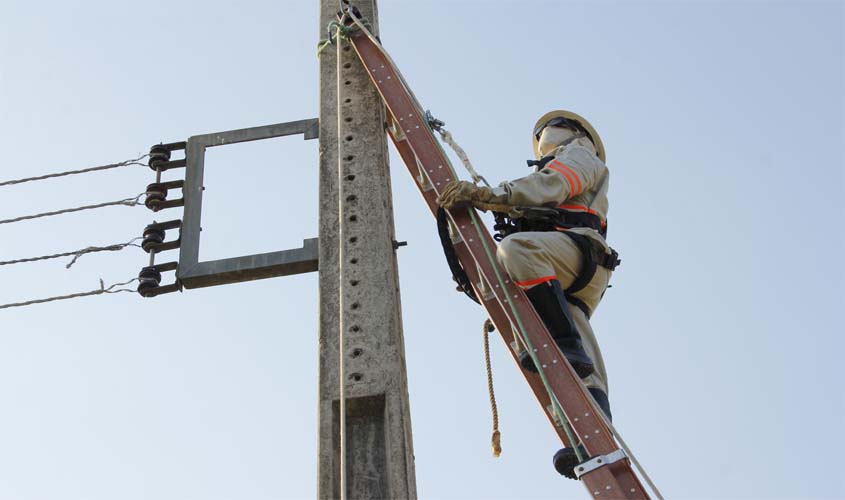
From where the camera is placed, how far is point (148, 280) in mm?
5703

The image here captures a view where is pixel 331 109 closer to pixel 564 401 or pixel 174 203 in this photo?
pixel 174 203

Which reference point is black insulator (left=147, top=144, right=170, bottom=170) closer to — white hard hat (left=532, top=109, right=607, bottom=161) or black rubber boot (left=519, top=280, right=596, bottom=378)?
white hard hat (left=532, top=109, right=607, bottom=161)

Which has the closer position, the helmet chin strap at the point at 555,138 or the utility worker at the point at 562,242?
the utility worker at the point at 562,242

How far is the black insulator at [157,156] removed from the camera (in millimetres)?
6209

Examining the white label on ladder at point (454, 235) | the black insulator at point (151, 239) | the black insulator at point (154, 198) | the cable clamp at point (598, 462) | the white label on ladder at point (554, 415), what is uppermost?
the black insulator at point (154, 198)

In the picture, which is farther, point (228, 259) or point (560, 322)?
point (228, 259)

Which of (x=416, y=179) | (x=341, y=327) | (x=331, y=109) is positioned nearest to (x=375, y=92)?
(x=331, y=109)

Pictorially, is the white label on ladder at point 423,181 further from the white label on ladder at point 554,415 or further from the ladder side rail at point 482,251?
the white label on ladder at point 554,415

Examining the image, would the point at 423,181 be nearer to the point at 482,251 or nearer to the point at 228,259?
the point at 482,251

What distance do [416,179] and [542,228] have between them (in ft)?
2.04

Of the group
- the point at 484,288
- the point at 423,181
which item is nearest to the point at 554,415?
the point at 484,288

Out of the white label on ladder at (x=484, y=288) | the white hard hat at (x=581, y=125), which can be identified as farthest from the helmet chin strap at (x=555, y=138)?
the white label on ladder at (x=484, y=288)

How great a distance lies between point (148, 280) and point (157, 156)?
0.79m

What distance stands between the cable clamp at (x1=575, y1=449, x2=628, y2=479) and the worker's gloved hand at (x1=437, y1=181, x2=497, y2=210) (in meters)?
1.40
